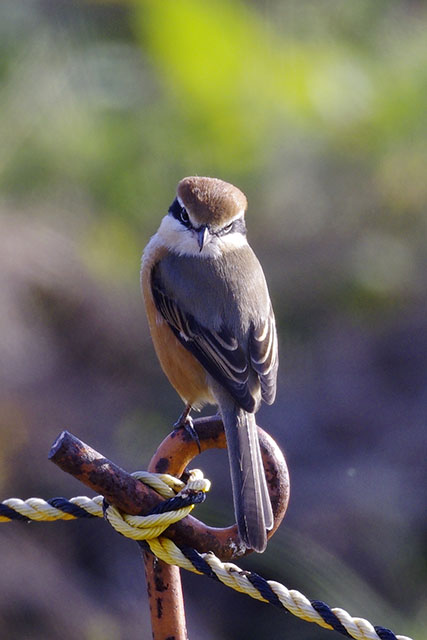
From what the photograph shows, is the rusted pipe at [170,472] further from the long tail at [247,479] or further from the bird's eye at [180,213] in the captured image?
the bird's eye at [180,213]

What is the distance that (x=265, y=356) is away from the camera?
3541mm

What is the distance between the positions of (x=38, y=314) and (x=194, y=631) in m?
2.47

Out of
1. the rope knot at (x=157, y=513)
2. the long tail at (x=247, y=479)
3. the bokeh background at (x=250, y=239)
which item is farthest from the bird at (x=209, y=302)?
the bokeh background at (x=250, y=239)

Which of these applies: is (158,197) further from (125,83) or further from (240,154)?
(125,83)

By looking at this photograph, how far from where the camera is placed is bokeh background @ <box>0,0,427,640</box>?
532 cm

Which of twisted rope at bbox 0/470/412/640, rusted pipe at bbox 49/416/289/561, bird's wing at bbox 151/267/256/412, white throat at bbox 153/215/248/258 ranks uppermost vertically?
white throat at bbox 153/215/248/258

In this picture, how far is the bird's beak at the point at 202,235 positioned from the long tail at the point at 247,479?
0.69m

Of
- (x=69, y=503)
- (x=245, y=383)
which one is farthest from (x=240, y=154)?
(x=69, y=503)

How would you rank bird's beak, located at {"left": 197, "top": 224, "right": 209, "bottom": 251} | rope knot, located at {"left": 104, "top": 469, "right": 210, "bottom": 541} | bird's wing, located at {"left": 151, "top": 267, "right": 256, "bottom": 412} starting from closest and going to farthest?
1. rope knot, located at {"left": 104, "top": 469, "right": 210, "bottom": 541}
2. bird's wing, located at {"left": 151, "top": 267, "right": 256, "bottom": 412}
3. bird's beak, located at {"left": 197, "top": 224, "right": 209, "bottom": 251}

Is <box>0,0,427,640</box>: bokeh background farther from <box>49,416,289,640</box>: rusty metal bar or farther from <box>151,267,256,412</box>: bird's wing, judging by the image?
<box>49,416,289,640</box>: rusty metal bar

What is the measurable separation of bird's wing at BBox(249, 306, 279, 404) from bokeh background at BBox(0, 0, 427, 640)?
1.79 meters

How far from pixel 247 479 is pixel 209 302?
0.96m

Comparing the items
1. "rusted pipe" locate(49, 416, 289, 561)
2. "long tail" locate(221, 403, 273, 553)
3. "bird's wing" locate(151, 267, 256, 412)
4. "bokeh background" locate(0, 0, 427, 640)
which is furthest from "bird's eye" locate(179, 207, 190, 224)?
"bokeh background" locate(0, 0, 427, 640)

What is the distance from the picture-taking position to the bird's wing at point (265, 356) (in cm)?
346
